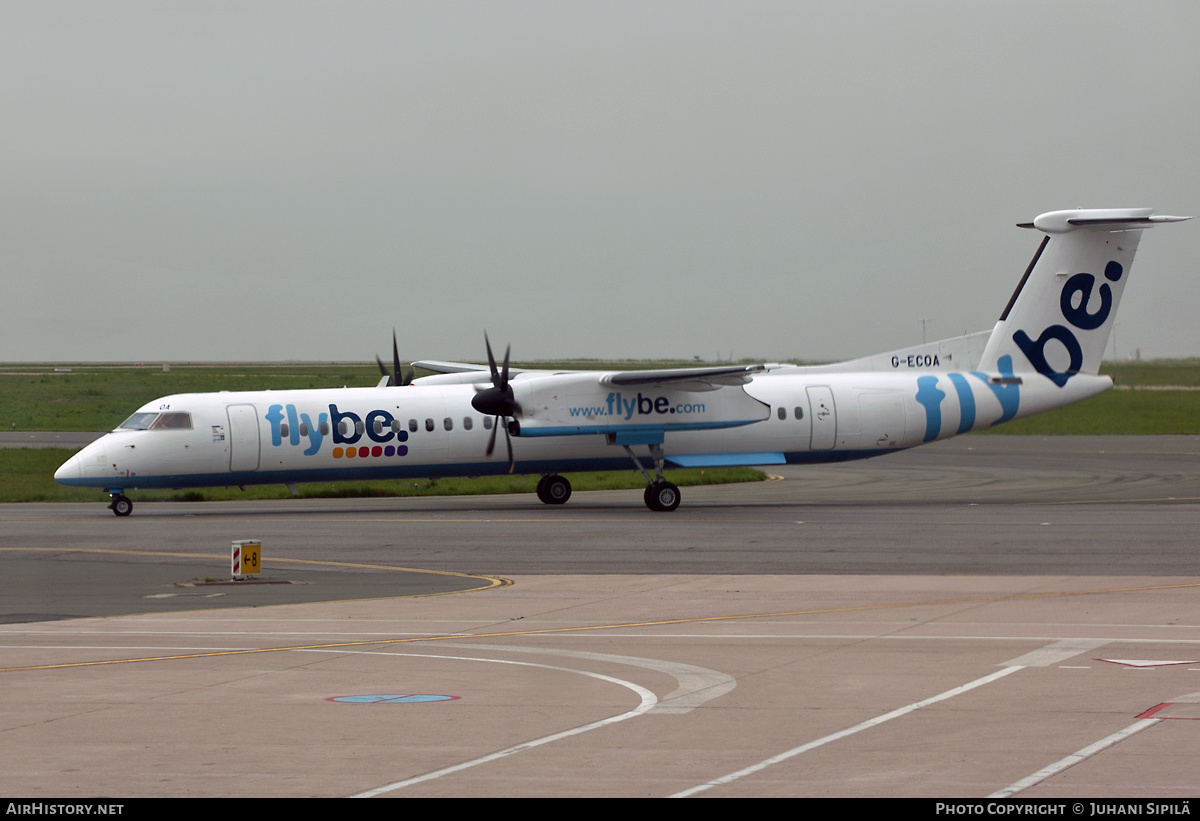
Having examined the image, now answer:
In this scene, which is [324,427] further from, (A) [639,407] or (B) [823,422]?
(B) [823,422]

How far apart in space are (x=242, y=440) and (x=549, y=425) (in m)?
7.38

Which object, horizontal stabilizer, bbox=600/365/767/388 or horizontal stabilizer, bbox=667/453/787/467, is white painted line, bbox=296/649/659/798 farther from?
horizontal stabilizer, bbox=667/453/787/467

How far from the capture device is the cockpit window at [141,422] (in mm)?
31422

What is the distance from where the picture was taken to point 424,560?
23.0 metres

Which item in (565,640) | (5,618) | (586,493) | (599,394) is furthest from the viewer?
(586,493)

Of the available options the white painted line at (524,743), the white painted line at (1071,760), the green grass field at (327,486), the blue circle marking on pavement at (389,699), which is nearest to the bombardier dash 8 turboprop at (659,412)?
the green grass field at (327,486)

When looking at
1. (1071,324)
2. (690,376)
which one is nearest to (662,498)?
(690,376)

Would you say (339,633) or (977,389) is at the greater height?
(977,389)

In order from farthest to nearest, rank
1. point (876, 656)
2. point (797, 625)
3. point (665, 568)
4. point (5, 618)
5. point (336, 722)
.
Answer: point (665, 568)
point (5, 618)
point (797, 625)
point (876, 656)
point (336, 722)

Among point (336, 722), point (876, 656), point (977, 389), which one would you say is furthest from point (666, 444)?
point (336, 722)

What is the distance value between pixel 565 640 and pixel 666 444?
1958cm

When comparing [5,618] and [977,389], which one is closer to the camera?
[5,618]

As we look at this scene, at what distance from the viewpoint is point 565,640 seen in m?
14.6

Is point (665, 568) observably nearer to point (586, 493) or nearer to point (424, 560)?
point (424, 560)
